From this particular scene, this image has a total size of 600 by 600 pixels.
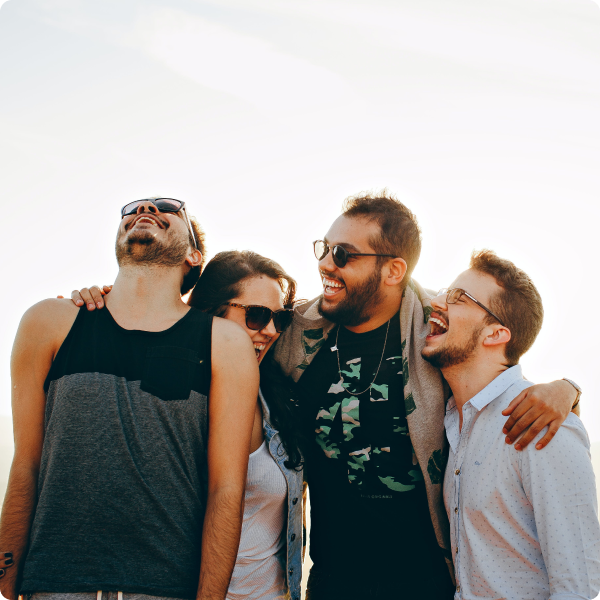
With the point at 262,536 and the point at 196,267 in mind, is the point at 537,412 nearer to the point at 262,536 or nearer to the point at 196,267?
the point at 262,536

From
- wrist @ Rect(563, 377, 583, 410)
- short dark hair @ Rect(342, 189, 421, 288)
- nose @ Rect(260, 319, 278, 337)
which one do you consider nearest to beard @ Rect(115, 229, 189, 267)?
nose @ Rect(260, 319, 278, 337)

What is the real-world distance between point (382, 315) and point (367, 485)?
130 centimetres

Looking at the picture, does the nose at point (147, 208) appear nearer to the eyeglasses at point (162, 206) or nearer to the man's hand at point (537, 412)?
the eyeglasses at point (162, 206)

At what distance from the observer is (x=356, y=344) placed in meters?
3.68

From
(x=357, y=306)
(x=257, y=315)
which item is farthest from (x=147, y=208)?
(x=357, y=306)

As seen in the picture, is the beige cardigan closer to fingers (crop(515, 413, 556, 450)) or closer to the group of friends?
the group of friends

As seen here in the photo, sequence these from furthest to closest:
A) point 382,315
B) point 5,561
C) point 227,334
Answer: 1. point 382,315
2. point 227,334
3. point 5,561

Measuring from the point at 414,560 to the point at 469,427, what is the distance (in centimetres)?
106

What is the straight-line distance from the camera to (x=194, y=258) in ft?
10.7

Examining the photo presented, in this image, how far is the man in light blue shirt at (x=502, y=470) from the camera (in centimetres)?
219

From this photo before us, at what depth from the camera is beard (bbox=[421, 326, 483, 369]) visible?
9.80 feet

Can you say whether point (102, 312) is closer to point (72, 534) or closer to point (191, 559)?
point (72, 534)

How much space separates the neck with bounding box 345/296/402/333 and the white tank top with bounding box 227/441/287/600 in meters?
1.30

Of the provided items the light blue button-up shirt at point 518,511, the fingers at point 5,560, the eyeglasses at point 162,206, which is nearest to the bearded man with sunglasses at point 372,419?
the light blue button-up shirt at point 518,511
